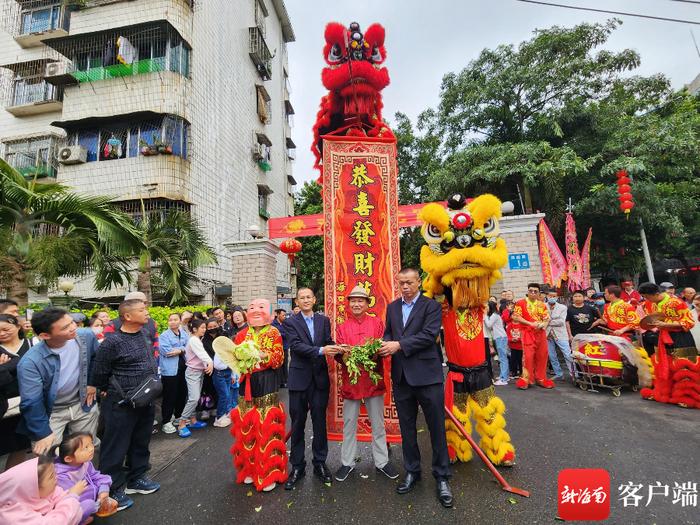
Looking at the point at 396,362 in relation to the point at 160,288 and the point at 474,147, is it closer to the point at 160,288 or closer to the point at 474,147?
the point at 160,288

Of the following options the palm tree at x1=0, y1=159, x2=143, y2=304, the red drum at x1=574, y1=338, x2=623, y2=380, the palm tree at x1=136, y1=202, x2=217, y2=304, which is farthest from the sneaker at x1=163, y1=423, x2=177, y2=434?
the red drum at x1=574, y1=338, x2=623, y2=380

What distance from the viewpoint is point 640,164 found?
10008mm

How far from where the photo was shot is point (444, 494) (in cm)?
275

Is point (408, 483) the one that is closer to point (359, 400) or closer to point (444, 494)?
point (444, 494)

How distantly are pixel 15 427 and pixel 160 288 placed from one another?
6390 mm

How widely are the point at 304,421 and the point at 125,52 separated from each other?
13549 mm

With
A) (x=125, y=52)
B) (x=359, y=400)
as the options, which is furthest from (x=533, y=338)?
(x=125, y=52)

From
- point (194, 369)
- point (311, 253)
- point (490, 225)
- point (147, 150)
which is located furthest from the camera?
point (311, 253)

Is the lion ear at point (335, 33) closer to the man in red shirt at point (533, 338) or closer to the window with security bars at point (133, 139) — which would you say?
the man in red shirt at point (533, 338)

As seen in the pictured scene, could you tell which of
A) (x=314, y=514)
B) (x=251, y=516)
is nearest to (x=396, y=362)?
(x=314, y=514)

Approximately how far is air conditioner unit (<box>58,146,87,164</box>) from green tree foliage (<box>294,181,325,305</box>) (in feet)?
34.0

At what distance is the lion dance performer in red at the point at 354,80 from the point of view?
4195 millimetres

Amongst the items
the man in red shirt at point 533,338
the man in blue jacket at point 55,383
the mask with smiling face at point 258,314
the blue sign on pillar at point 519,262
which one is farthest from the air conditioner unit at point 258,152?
the man in blue jacket at point 55,383

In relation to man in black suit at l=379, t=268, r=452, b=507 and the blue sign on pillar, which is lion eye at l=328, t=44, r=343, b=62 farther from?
the blue sign on pillar
